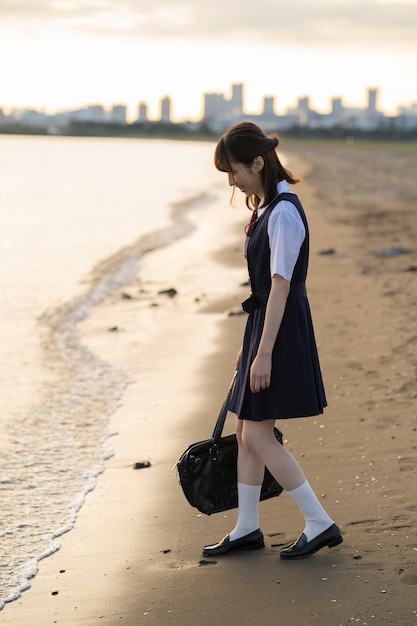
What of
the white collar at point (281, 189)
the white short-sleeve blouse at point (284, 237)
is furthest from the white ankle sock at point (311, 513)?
the white collar at point (281, 189)

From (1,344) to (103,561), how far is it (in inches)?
209

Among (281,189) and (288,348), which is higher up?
(281,189)

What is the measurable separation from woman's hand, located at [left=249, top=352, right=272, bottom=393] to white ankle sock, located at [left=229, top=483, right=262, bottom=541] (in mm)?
507

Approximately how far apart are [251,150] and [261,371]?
0.79 metres

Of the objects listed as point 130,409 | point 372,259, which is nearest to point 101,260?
point 372,259

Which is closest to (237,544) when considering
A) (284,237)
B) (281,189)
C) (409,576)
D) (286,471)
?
(286,471)

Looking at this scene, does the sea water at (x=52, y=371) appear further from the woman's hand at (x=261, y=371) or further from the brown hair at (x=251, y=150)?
the brown hair at (x=251, y=150)

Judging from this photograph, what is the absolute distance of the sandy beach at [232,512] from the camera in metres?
3.26

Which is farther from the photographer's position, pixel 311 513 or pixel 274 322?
pixel 311 513

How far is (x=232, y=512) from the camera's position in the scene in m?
4.21

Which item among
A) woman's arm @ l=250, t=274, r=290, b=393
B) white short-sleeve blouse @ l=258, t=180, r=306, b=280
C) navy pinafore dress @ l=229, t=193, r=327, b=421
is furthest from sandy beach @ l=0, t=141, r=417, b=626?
white short-sleeve blouse @ l=258, t=180, r=306, b=280

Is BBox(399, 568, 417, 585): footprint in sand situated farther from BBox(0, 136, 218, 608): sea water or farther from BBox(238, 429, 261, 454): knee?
BBox(0, 136, 218, 608): sea water

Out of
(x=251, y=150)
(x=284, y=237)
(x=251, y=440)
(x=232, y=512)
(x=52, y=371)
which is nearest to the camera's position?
(x=284, y=237)

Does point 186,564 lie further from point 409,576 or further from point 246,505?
point 409,576
